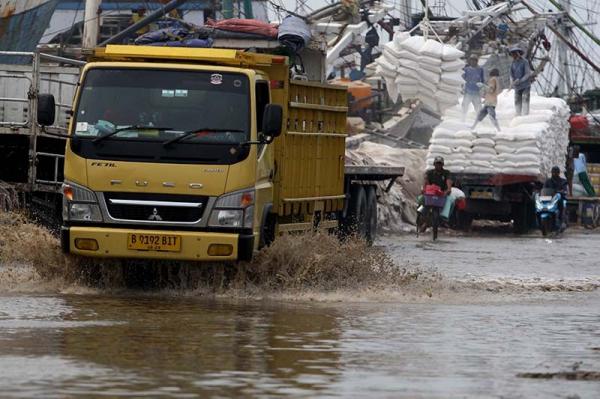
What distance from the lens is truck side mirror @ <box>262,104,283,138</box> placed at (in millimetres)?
15500

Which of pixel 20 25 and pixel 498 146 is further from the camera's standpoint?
pixel 20 25

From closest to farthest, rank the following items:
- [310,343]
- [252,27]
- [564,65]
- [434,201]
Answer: [310,343] < [252,27] < [434,201] < [564,65]

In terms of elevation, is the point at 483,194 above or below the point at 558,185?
below

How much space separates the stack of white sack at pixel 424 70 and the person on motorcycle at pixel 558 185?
1086cm

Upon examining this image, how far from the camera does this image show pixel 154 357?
34.5 ft

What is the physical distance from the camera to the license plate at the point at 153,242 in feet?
49.8

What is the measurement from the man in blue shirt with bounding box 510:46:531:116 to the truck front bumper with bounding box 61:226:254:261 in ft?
65.3

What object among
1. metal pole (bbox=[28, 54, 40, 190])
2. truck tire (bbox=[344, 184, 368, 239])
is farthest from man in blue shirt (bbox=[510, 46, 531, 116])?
metal pole (bbox=[28, 54, 40, 190])

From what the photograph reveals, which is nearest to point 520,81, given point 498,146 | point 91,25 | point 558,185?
point 498,146

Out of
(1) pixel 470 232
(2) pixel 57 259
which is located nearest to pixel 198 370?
(2) pixel 57 259

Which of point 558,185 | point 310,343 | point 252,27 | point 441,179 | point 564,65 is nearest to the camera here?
point 310,343

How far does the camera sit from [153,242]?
1520 cm

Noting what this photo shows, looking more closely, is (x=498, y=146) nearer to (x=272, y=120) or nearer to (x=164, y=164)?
(x=272, y=120)

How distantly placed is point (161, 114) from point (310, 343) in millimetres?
4490
